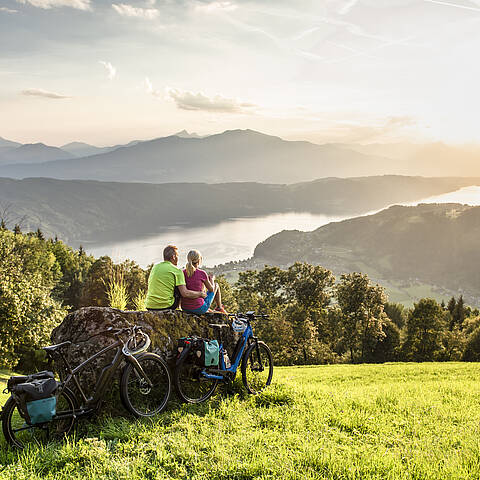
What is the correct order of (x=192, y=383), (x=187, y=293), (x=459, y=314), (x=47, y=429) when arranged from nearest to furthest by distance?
(x=47, y=429) → (x=192, y=383) → (x=187, y=293) → (x=459, y=314)

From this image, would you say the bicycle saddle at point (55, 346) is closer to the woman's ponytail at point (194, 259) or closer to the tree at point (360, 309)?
the woman's ponytail at point (194, 259)

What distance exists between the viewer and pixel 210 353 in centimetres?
604

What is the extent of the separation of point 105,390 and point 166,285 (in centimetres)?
201

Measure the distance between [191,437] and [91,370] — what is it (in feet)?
5.50

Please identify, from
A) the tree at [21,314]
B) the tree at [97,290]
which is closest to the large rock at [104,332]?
the tree at [21,314]

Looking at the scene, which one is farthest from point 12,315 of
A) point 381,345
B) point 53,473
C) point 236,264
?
point 236,264

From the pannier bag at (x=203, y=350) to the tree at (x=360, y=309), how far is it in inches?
1595

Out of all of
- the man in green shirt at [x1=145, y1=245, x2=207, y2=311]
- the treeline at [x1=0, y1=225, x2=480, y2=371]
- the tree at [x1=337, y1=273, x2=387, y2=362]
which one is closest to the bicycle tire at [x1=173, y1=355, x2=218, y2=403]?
the man in green shirt at [x1=145, y1=245, x2=207, y2=311]

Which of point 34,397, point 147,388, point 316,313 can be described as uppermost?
point 34,397

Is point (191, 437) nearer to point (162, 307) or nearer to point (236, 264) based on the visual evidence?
point (162, 307)

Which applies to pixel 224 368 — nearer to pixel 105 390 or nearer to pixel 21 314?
pixel 105 390

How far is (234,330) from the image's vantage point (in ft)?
22.4

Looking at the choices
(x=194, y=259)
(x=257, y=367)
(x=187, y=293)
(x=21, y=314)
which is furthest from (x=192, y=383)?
(x=21, y=314)

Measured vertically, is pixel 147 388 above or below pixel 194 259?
below
